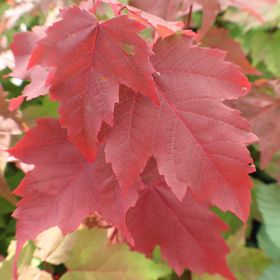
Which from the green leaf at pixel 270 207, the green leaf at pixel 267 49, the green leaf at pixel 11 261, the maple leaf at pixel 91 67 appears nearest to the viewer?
the maple leaf at pixel 91 67

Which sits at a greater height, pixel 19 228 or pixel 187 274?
pixel 19 228

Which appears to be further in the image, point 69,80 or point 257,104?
point 257,104

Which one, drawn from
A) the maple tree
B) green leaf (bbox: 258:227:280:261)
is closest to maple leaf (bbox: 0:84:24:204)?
the maple tree

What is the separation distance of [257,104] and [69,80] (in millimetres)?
431

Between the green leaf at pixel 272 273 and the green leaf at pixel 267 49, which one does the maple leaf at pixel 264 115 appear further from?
the green leaf at pixel 267 49

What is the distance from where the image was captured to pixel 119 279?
0.66 metres

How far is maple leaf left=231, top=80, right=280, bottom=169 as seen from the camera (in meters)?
0.77

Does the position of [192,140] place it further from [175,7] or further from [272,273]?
[272,273]

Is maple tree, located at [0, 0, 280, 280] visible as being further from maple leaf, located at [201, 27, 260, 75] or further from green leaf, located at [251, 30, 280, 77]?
green leaf, located at [251, 30, 280, 77]

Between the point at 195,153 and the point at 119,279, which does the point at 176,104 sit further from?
the point at 119,279

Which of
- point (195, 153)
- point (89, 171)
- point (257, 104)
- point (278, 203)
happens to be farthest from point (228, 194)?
point (278, 203)

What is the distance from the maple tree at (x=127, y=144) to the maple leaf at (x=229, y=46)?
0.26 feet

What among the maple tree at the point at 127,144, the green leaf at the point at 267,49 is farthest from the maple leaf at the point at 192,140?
the green leaf at the point at 267,49

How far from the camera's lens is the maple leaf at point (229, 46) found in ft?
2.50
